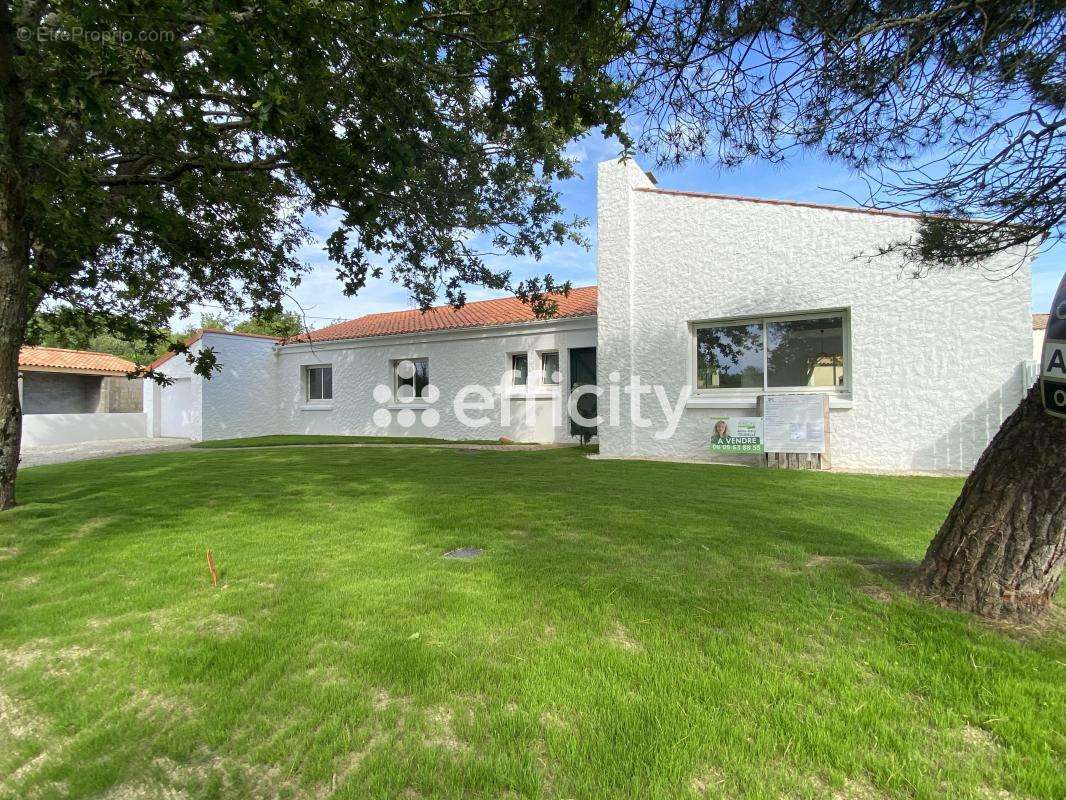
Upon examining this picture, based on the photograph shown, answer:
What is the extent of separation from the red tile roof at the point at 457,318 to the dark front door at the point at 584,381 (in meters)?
1.05

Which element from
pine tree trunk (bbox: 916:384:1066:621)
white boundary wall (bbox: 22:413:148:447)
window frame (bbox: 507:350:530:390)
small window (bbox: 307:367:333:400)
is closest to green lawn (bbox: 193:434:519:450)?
window frame (bbox: 507:350:530:390)

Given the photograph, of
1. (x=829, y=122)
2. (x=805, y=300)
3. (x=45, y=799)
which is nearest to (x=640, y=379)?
(x=805, y=300)

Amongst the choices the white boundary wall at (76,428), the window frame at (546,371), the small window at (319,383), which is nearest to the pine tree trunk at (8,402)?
the window frame at (546,371)

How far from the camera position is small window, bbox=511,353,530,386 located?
14.9 m

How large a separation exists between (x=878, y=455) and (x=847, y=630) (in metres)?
7.86

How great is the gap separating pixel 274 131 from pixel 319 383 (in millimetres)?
16403

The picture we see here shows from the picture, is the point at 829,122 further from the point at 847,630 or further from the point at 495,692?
the point at 495,692

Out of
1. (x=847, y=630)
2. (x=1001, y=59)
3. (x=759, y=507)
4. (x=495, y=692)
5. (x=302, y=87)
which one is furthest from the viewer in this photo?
(x=759, y=507)

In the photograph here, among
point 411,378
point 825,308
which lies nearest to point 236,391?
point 411,378

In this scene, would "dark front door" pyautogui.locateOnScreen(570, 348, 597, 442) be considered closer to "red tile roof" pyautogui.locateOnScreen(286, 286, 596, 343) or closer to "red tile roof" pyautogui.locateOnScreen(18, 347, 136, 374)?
"red tile roof" pyautogui.locateOnScreen(286, 286, 596, 343)

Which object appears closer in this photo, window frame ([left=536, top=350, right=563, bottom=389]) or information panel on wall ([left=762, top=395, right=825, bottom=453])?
information panel on wall ([left=762, top=395, right=825, bottom=453])

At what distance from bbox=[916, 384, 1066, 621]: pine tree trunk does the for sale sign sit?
210mm

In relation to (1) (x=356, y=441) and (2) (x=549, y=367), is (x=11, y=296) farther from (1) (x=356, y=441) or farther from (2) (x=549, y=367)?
(2) (x=549, y=367)

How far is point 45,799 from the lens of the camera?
5.67 feet
